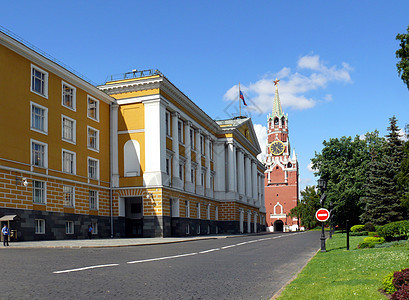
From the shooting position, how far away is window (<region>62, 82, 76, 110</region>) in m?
39.5

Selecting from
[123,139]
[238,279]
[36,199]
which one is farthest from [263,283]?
[123,139]

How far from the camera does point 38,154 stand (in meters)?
35.4

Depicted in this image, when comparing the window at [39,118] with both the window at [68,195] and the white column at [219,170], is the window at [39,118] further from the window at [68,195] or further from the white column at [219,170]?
the white column at [219,170]

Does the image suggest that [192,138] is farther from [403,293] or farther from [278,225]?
[278,225]

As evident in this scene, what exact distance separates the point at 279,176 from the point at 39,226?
123 meters

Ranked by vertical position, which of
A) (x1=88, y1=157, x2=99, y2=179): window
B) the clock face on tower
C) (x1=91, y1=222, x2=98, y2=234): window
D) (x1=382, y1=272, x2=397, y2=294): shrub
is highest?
the clock face on tower

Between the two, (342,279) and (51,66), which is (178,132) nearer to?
(51,66)

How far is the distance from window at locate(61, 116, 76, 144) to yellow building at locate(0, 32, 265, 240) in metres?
0.09

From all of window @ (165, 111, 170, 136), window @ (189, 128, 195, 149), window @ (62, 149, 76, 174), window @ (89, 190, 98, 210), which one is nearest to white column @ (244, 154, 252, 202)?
window @ (189, 128, 195, 149)

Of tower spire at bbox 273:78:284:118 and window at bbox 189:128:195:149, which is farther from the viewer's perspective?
tower spire at bbox 273:78:284:118

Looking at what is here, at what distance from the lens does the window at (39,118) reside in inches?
1385

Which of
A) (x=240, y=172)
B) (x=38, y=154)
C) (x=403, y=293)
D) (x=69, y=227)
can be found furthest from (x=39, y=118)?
(x=240, y=172)

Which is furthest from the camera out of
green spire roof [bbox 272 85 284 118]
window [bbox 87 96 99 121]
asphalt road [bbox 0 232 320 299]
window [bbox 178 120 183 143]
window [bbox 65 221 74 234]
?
green spire roof [bbox 272 85 284 118]

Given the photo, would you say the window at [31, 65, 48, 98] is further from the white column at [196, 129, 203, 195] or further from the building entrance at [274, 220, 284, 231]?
the building entrance at [274, 220, 284, 231]
